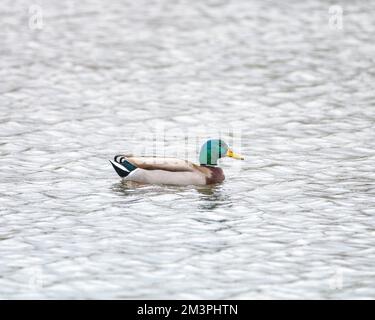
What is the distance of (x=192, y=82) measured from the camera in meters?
24.0

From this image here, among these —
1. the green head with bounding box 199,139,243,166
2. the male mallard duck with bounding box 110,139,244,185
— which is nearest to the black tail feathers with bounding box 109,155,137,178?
the male mallard duck with bounding box 110,139,244,185

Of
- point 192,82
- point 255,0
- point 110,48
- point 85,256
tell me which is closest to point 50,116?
point 192,82

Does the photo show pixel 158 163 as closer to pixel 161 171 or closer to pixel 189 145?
pixel 161 171

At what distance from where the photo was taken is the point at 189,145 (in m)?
19.5

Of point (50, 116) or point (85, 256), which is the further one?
point (50, 116)

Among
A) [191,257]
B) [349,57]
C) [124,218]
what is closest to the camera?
[191,257]

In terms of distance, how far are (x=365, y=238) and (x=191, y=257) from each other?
2469mm

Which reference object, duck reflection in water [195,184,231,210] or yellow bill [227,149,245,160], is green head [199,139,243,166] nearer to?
yellow bill [227,149,245,160]

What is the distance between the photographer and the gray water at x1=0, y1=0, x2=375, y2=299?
1312cm

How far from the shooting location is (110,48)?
1063 inches
